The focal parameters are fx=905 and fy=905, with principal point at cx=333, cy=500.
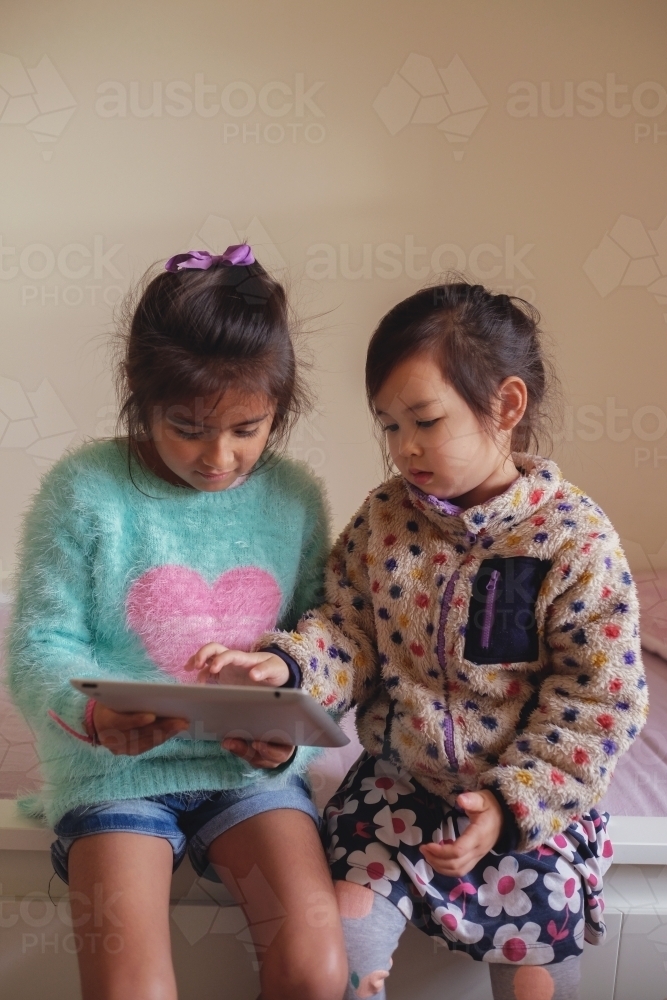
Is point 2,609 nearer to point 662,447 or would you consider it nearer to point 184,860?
point 184,860

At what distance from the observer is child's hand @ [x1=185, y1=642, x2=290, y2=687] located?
85 centimetres

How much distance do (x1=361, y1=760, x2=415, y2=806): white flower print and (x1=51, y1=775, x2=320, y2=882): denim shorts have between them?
65mm

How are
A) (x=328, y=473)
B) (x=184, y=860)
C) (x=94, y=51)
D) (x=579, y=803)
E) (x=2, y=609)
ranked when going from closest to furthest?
(x=579, y=803), (x=184, y=860), (x=2, y=609), (x=94, y=51), (x=328, y=473)

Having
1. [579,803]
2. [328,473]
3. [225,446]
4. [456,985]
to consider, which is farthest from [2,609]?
[579,803]

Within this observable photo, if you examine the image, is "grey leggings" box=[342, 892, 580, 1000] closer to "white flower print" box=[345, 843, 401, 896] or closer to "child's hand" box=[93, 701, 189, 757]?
"white flower print" box=[345, 843, 401, 896]

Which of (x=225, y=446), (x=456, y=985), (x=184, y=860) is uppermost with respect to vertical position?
(x=225, y=446)

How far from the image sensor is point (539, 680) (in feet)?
3.07

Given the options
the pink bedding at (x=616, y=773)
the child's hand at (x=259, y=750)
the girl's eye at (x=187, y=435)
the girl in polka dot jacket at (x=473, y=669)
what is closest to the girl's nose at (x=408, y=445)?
the girl in polka dot jacket at (x=473, y=669)

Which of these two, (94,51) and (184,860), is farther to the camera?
(94,51)

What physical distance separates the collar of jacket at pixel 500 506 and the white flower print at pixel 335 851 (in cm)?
34

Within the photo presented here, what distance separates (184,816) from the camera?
0.94 m

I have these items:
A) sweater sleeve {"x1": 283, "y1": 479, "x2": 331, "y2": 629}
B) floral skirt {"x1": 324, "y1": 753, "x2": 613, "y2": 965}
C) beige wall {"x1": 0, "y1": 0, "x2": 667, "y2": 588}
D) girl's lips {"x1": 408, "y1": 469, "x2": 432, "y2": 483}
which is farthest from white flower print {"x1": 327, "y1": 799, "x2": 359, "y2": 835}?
beige wall {"x1": 0, "y1": 0, "x2": 667, "y2": 588}

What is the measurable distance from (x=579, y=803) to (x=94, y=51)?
164 centimetres

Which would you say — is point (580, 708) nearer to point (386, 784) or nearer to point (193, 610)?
point (386, 784)
